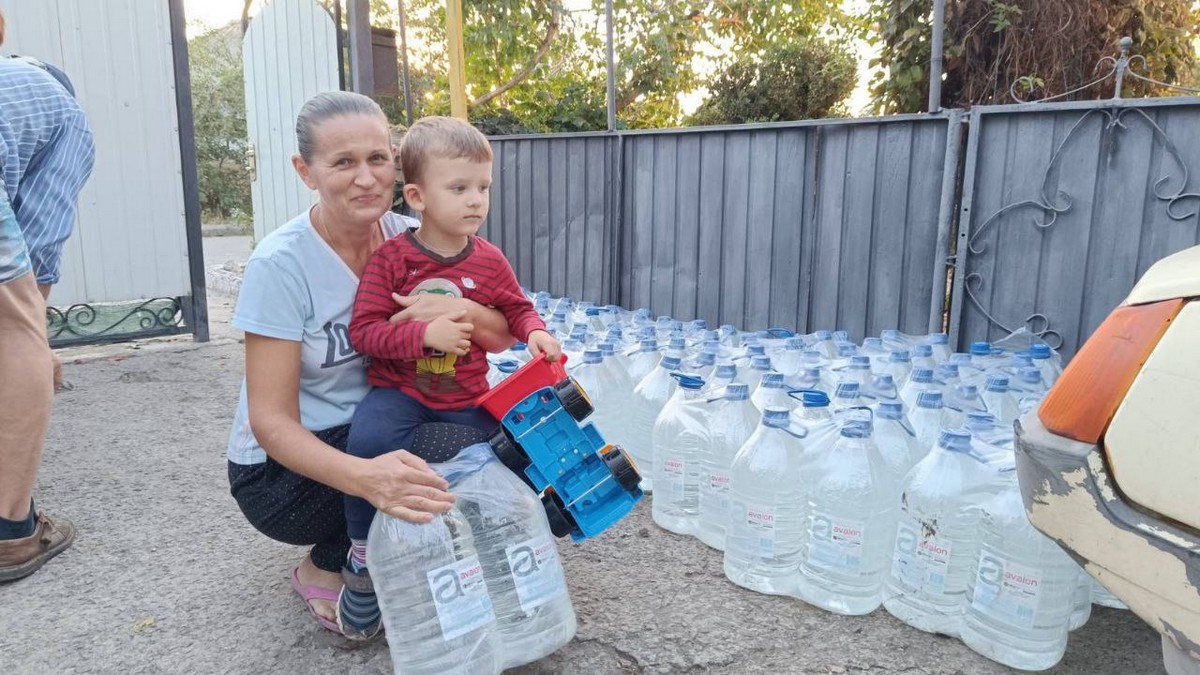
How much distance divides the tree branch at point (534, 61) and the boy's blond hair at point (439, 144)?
7343 millimetres

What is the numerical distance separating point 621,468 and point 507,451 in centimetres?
29

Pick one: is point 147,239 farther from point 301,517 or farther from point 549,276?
point 301,517

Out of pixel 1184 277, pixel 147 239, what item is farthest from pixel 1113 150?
pixel 147 239

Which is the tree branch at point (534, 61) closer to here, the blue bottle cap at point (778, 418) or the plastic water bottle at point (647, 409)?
the plastic water bottle at point (647, 409)

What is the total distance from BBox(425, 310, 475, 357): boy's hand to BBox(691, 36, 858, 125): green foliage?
21.9 feet

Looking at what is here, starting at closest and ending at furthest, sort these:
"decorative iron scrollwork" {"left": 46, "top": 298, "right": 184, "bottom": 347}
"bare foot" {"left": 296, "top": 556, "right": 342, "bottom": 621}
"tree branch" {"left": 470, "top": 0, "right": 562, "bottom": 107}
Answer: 1. "bare foot" {"left": 296, "top": 556, "right": 342, "bottom": 621}
2. "decorative iron scrollwork" {"left": 46, "top": 298, "right": 184, "bottom": 347}
3. "tree branch" {"left": 470, "top": 0, "right": 562, "bottom": 107}

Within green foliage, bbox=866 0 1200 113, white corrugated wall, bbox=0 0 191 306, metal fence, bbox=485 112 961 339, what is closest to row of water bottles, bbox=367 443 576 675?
metal fence, bbox=485 112 961 339

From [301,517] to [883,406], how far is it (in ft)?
5.45

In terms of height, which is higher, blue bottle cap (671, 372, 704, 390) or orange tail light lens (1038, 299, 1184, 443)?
orange tail light lens (1038, 299, 1184, 443)

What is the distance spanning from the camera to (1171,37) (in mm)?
5715

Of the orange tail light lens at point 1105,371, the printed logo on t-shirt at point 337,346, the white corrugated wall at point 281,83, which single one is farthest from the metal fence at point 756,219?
the printed logo on t-shirt at point 337,346

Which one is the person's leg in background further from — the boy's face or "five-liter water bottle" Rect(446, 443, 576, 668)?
"five-liter water bottle" Rect(446, 443, 576, 668)

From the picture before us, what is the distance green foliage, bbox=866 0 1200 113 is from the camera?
5262 mm

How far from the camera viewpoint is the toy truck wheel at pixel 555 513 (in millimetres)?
1890
